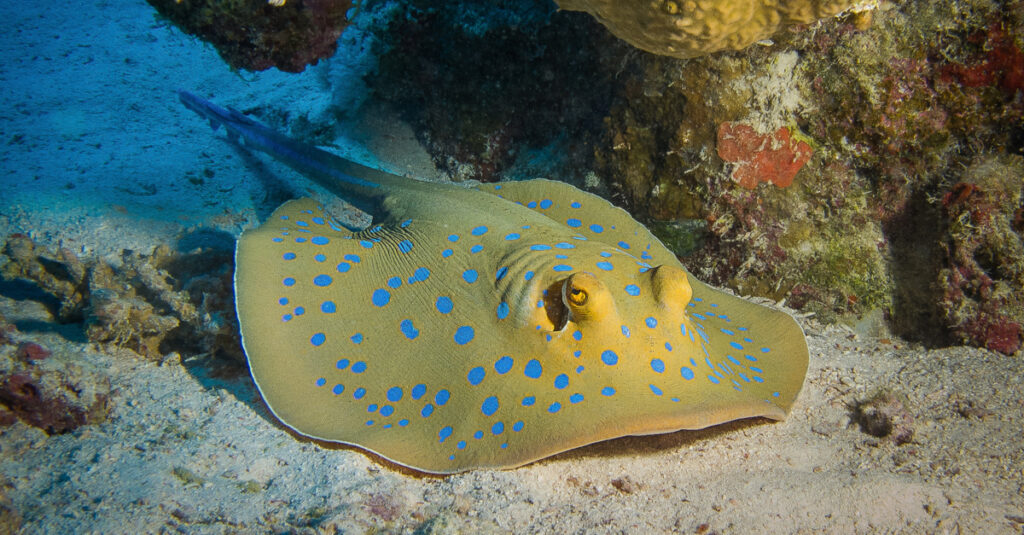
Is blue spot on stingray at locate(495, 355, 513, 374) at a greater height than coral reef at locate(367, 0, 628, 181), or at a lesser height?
lesser

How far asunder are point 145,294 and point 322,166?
2.10 m

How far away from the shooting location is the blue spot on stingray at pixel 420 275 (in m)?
3.58

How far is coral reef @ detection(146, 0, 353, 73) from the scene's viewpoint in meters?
5.27

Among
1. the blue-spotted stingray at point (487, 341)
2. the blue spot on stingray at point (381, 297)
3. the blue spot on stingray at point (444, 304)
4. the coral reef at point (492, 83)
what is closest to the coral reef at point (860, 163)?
the blue-spotted stingray at point (487, 341)

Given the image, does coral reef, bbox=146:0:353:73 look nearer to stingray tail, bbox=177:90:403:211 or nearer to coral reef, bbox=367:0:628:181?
stingray tail, bbox=177:90:403:211

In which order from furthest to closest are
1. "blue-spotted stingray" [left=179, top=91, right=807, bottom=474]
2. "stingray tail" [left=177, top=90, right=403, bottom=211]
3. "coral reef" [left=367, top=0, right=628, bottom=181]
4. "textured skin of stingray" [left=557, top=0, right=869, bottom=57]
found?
"coral reef" [left=367, top=0, right=628, bottom=181] < "stingray tail" [left=177, top=90, right=403, bottom=211] < "textured skin of stingray" [left=557, top=0, right=869, bottom=57] < "blue-spotted stingray" [left=179, top=91, right=807, bottom=474]

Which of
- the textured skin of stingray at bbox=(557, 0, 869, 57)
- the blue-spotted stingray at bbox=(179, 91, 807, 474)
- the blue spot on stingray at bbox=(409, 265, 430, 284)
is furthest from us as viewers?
the blue spot on stingray at bbox=(409, 265, 430, 284)

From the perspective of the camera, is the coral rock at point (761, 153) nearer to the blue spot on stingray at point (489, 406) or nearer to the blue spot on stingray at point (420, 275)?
the blue spot on stingray at point (420, 275)

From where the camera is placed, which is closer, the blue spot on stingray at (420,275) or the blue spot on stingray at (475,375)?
the blue spot on stingray at (475,375)

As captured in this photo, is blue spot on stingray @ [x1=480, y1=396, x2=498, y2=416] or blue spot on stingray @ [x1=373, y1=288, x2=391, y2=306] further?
blue spot on stingray @ [x1=373, y1=288, x2=391, y2=306]

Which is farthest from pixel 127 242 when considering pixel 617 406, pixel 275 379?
pixel 617 406

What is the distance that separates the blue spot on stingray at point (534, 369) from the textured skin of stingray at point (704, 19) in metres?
2.70

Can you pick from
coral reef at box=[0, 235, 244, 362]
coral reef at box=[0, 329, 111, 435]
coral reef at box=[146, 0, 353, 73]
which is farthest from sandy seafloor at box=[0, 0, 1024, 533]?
coral reef at box=[146, 0, 353, 73]

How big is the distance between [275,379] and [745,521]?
2.85m
